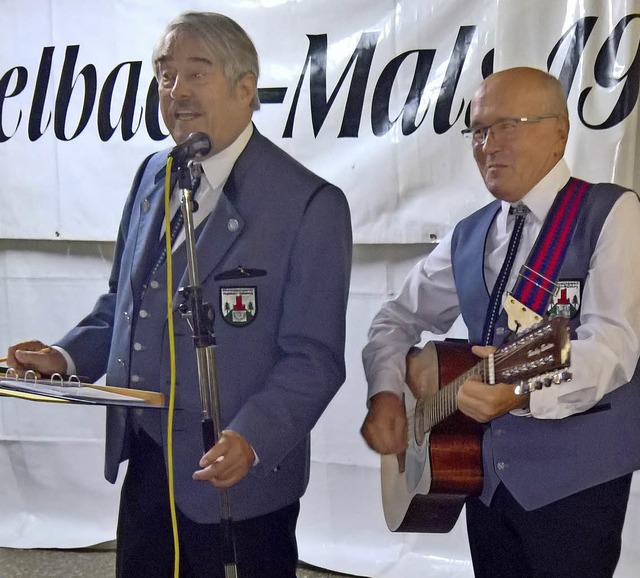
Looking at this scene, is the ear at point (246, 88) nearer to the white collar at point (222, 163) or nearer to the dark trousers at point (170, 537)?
the white collar at point (222, 163)

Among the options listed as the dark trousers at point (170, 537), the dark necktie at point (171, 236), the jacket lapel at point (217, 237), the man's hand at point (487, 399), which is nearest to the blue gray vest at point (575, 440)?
the man's hand at point (487, 399)

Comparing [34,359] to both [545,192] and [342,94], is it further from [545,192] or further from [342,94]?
[342,94]

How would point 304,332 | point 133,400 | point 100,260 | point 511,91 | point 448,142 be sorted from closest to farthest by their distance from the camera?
1. point 133,400
2. point 304,332
3. point 511,91
4. point 448,142
5. point 100,260

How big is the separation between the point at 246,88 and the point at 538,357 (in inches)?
31.5

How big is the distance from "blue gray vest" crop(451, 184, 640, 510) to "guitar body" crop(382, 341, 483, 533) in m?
0.07

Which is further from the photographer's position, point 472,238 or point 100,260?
point 100,260

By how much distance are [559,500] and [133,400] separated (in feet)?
2.69

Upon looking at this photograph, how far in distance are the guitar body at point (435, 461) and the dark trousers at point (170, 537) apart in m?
0.32

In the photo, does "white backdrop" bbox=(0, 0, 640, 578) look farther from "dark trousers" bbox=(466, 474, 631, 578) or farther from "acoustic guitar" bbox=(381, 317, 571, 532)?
"dark trousers" bbox=(466, 474, 631, 578)

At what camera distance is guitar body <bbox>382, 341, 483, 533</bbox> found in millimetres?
1895

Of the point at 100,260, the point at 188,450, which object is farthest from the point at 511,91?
the point at 100,260

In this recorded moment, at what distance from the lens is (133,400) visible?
4.89 feet

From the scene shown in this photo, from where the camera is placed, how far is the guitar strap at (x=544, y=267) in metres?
1.72

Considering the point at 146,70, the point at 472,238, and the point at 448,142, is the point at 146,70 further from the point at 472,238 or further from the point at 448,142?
the point at 472,238
